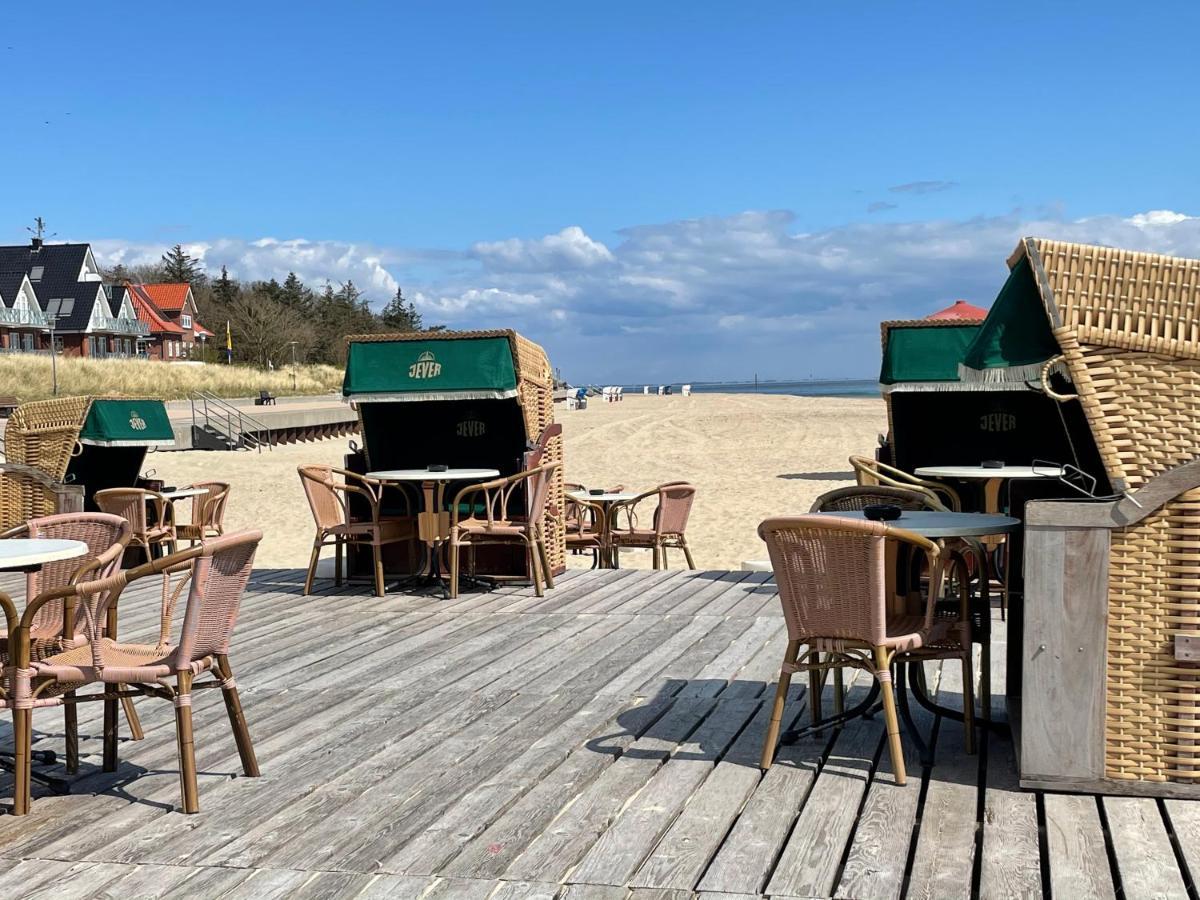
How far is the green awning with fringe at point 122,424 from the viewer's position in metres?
8.80

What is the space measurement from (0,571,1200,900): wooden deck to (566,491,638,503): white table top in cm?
404

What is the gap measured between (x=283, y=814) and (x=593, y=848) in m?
0.97

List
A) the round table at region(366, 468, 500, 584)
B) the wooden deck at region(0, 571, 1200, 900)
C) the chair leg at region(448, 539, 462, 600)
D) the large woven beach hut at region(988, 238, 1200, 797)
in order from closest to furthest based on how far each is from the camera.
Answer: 1. the wooden deck at region(0, 571, 1200, 900)
2. the large woven beach hut at region(988, 238, 1200, 797)
3. the chair leg at region(448, 539, 462, 600)
4. the round table at region(366, 468, 500, 584)

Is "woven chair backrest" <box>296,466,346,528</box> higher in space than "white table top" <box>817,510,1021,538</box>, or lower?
lower

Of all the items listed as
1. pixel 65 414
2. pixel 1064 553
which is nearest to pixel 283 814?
pixel 1064 553

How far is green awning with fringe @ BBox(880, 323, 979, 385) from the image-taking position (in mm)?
8172

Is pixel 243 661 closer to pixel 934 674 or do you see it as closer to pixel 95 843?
pixel 95 843

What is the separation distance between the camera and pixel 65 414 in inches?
335

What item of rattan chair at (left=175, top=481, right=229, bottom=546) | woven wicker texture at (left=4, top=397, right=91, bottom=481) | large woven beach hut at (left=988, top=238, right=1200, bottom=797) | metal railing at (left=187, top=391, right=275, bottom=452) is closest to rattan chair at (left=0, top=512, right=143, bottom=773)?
large woven beach hut at (left=988, top=238, right=1200, bottom=797)

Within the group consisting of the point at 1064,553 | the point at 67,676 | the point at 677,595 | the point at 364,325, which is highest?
the point at 364,325

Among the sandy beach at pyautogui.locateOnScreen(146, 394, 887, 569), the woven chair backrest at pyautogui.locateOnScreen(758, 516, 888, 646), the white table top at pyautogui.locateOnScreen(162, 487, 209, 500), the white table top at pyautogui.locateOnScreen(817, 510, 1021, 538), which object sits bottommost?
the sandy beach at pyautogui.locateOnScreen(146, 394, 887, 569)

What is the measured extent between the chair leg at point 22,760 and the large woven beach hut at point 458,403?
4.65 metres

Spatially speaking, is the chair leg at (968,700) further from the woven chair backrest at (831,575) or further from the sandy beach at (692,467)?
the sandy beach at (692,467)

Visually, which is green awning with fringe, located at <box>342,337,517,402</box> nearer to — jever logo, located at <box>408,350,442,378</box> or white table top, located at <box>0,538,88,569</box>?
jever logo, located at <box>408,350,442,378</box>
